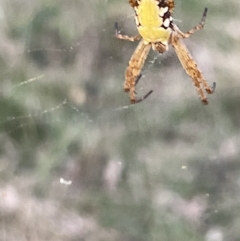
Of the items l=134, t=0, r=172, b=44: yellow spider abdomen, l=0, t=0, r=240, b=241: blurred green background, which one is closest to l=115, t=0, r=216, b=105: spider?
l=134, t=0, r=172, b=44: yellow spider abdomen

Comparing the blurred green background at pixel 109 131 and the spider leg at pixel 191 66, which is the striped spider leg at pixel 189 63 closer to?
the spider leg at pixel 191 66

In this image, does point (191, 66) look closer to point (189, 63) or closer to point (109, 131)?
point (189, 63)

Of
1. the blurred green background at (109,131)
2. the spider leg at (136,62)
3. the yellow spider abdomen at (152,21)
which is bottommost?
the blurred green background at (109,131)

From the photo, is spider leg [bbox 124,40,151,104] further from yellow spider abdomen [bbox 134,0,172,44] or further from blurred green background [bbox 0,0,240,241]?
blurred green background [bbox 0,0,240,241]

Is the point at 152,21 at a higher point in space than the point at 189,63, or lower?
higher

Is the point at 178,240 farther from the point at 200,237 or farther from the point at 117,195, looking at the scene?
the point at 117,195

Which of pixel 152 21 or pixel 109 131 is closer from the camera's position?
pixel 152 21

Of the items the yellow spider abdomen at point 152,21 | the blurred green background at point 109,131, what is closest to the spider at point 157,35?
the yellow spider abdomen at point 152,21

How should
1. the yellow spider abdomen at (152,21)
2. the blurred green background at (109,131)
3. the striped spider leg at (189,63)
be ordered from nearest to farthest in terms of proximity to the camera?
1. the yellow spider abdomen at (152,21)
2. the striped spider leg at (189,63)
3. the blurred green background at (109,131)

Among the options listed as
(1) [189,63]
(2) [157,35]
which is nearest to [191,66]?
(1) [189,63]
